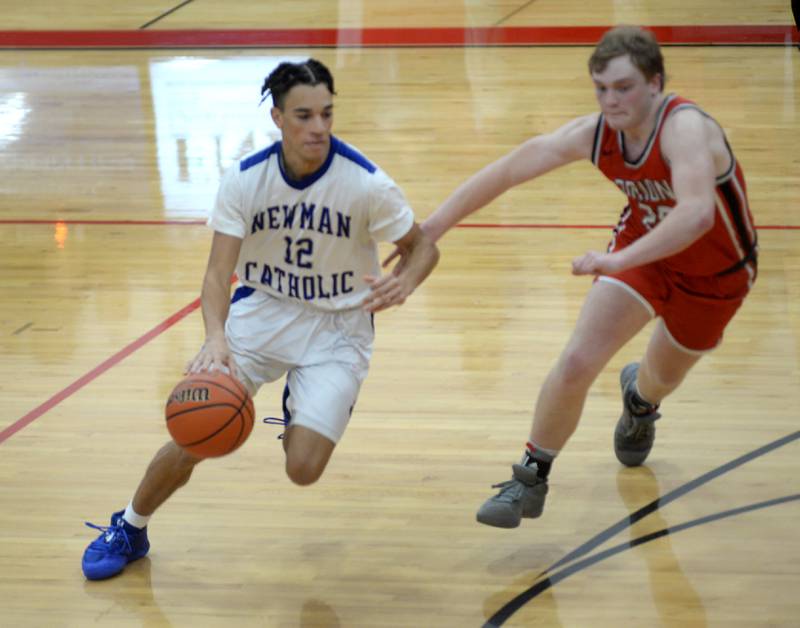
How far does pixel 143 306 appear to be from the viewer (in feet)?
21.1

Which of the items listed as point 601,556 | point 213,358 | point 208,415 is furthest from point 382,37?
point 208,415

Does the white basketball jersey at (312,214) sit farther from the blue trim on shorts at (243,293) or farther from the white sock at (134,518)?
the white sock at (134,518)

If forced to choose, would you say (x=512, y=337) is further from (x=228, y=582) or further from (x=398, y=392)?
(x=228, y=582)

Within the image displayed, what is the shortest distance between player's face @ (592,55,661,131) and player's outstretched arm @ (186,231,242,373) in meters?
1.13

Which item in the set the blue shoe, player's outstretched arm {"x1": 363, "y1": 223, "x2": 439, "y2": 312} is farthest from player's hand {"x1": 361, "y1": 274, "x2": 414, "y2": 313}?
the blue shoe

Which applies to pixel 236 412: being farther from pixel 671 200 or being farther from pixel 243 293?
pixel 671 200

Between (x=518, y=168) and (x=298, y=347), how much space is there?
878 millimetres

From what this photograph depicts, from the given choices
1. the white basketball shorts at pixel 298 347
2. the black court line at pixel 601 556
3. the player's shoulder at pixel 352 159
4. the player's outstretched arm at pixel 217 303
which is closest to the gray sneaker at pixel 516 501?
the black court line at pixel 601 556

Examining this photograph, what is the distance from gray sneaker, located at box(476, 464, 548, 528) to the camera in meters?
3.97

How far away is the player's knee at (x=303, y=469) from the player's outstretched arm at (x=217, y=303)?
34 centimetres

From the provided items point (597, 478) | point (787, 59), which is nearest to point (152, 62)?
point (787, 59)

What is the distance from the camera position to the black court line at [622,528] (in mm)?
3717

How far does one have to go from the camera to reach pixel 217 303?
3662mm

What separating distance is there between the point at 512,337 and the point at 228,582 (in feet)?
7.84
